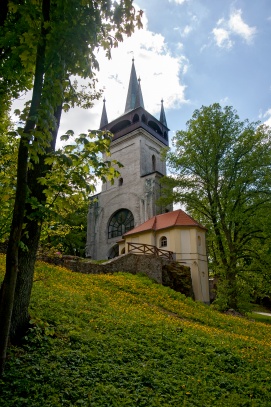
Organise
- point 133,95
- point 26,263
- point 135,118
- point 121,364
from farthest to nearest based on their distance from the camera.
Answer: point 133,95 < point 135,118 < point 121,364 < point 26,263

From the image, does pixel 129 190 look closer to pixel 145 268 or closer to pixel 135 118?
pixel 135 118

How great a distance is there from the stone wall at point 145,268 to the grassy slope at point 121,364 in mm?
7571

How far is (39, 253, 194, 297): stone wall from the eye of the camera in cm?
1703

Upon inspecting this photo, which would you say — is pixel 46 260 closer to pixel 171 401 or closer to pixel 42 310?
pixel 42 310

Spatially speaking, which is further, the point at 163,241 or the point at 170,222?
the point at 163,241

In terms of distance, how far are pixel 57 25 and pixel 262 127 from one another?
68.7 ft

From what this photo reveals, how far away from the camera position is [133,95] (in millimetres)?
43688

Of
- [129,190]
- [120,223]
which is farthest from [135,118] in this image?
[120,223]

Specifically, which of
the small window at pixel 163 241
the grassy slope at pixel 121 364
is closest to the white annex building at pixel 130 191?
the small window at pixel 163 241

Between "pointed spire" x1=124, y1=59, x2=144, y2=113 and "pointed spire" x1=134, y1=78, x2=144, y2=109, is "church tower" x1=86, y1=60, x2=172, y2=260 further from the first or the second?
"pointed spire" x1=124, y1=59, x2=144, y2=113

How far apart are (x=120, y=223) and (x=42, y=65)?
31427 mm

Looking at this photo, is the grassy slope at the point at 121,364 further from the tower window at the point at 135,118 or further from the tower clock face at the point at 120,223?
the tower window at the point at 135,118

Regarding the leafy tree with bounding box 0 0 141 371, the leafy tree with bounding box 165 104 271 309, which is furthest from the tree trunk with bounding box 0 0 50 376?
the leafy tree with bounding box 165 104 271 309

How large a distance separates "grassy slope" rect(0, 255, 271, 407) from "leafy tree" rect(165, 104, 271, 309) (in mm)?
12015
